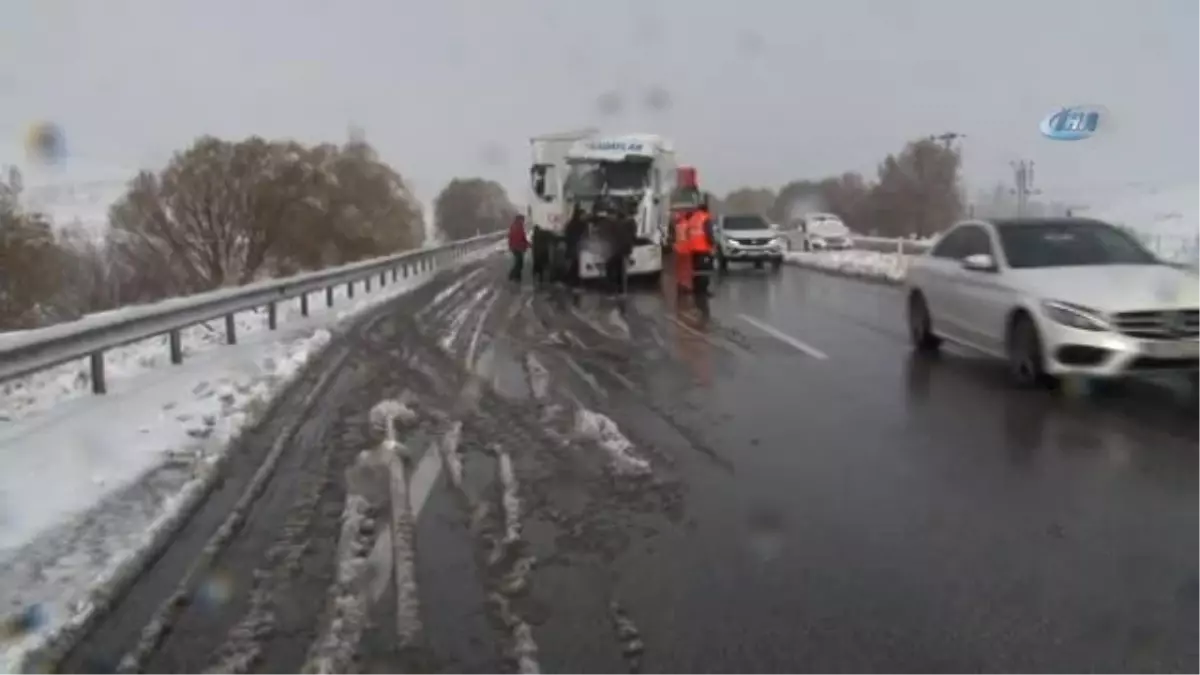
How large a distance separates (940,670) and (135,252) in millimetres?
77431

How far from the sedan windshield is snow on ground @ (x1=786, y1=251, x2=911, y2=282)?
48.8 feet

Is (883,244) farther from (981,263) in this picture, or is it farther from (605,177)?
(981,263)

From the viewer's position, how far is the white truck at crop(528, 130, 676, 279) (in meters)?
26.7

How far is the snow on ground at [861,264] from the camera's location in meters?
29.9

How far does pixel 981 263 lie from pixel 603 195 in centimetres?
1660

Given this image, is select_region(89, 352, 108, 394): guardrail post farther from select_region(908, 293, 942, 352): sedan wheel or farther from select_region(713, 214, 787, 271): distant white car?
select_region(713, 214, 787, 271): distant white car

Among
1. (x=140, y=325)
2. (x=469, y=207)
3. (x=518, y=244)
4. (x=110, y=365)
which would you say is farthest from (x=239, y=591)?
(x=469, y=207)

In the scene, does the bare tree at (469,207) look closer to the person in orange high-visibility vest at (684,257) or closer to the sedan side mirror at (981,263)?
the person in orange high-visibility vest at (684,257)

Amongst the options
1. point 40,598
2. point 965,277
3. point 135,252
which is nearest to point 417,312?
point 965,277

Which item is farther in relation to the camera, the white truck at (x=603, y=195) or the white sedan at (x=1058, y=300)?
the white truck at (x=603, y=195)

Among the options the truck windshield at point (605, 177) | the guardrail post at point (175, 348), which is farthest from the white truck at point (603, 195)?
the guardrail post at point (175, 348)

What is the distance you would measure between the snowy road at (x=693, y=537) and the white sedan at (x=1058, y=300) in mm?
417

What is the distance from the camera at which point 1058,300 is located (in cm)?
1016

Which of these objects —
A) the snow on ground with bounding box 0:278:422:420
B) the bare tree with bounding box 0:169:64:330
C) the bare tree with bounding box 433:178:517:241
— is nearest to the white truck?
the snow on ground with bounding box 0:278:422:420
